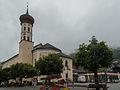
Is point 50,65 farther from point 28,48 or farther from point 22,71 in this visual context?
point 28,48

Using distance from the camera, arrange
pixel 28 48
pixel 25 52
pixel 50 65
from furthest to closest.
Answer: pixel 28 48, pixel 25 52, pixel 50 65

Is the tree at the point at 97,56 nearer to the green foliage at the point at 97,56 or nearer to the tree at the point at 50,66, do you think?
the green foliage at the point at 97,56

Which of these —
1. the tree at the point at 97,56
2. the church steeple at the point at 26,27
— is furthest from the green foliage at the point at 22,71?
the tree at the point at 97,56

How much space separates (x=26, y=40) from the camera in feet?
178

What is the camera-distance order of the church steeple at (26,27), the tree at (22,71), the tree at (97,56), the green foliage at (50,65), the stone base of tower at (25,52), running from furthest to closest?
1. the church steeple at (26,27)
2. the stone base of tower at (25,52)
3. the tree at (22,71)
4. the green foliage at (50,65)
5. the tree at (97,56)

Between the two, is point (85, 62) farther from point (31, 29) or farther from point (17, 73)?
point (31, 29)

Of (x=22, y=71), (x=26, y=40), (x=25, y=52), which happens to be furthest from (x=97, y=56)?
(x=26, y=40)

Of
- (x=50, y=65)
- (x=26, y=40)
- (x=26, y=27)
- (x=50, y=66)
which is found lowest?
(x=50, y=66)

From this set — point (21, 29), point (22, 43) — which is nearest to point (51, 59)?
point (22, 43)

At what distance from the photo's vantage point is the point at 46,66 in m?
28.6

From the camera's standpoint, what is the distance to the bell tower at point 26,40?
176 ft

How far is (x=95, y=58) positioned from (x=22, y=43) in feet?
128

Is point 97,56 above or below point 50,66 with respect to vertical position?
above

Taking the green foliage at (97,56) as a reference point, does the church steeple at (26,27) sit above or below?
above
